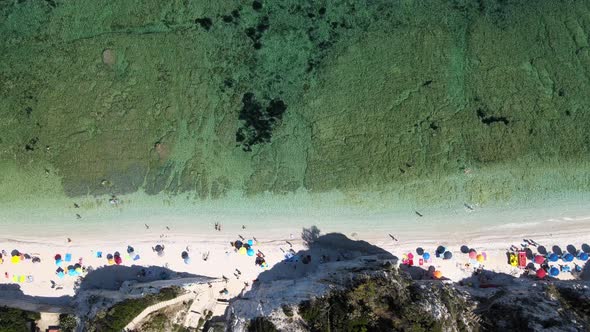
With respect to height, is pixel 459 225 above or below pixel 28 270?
above

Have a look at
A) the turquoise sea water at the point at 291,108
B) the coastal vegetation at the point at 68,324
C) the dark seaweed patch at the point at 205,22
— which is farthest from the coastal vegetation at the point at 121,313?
the dark seaweed patch at the point at 205,22

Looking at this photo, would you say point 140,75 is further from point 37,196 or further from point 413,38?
point 413,38

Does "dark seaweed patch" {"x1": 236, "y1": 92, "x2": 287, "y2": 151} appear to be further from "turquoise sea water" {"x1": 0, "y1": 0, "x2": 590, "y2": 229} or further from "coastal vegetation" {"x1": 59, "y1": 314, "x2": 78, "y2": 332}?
"coastal vegetation" {"x1": 59, "y1": 314, "x2": 78, "y2": 332}

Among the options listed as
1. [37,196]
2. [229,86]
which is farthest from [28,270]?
[229,86]

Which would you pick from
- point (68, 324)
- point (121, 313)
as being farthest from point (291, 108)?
Answer: point (68, 324)

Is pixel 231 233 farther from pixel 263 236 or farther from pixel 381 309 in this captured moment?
pixel 381 309

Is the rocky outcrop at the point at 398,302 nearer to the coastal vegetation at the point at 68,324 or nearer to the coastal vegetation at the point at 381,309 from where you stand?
the coastal vegetation at the point at 381,309

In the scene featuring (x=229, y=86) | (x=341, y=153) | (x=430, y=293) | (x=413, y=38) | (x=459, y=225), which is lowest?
(x=430, y=293)
